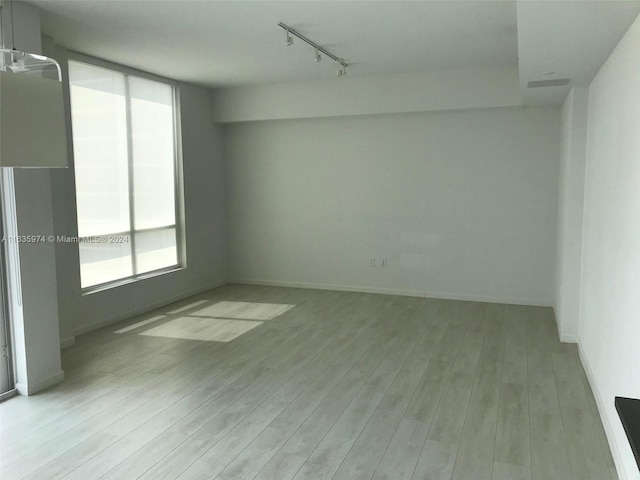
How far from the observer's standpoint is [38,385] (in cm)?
381

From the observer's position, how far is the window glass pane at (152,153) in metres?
5.92

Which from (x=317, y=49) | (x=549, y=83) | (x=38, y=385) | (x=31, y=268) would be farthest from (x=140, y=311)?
(x=549, y=83)

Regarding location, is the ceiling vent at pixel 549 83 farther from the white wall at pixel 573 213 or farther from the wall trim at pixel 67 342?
the wall trim at pixel 67 342

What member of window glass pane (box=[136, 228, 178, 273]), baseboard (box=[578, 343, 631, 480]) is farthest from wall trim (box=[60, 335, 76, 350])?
baseboard (box=[578, 343, 631, 480])

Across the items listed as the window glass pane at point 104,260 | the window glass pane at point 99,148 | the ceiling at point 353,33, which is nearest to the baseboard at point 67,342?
the window glass pane at point 104,260

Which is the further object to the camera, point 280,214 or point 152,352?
point 280,214

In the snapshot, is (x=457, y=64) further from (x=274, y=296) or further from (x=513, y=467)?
(x=513, y=467)

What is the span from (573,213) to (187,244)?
460 centimetres

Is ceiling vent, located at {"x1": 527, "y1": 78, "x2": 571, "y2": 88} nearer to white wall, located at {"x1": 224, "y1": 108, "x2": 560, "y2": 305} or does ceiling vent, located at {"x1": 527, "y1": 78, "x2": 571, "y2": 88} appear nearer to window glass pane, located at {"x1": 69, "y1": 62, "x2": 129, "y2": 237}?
white wall, located at {"x1": 224, "y1": 108, "x2": 560, "y2": 305}

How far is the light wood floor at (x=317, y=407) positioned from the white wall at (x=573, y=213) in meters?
0.31

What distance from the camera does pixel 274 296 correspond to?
690 cm

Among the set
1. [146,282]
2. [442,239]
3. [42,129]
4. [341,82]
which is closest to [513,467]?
[42,129]

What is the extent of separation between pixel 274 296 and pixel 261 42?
3390mm

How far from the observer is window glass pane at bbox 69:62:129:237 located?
5047 mm
